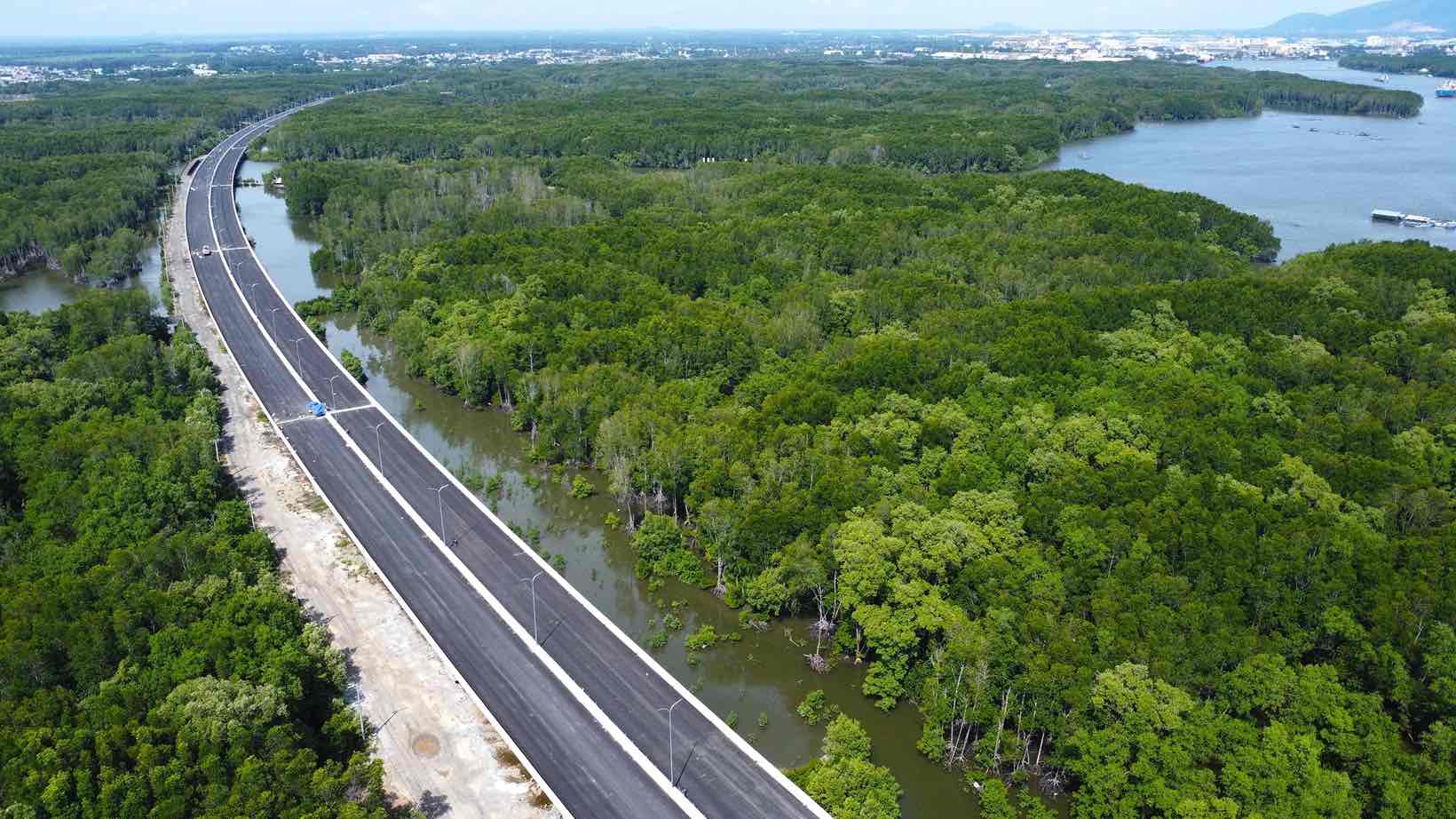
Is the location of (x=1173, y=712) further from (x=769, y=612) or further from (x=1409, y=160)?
(x=1409, y=160)

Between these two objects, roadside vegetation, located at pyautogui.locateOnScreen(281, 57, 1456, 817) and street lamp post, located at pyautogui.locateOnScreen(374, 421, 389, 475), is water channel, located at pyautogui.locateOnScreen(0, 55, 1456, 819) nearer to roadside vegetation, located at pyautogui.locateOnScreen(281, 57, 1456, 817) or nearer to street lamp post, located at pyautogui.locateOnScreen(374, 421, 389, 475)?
roadside vegetation, located at pyautogui.locateOnScreen(281, 57, 1456, 817)

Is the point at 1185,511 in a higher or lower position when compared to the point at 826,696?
higher

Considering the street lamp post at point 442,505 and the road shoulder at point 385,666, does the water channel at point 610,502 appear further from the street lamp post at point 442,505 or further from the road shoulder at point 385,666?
the road shoulder at point 385,666

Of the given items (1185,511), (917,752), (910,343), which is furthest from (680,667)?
(910,343)

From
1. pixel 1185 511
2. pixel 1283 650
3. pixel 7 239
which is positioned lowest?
pixel 1283 650

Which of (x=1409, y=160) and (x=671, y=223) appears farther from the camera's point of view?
(x=1409, y=160)

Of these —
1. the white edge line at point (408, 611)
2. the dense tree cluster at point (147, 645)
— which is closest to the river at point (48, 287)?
the white edge line at point (408, 611)

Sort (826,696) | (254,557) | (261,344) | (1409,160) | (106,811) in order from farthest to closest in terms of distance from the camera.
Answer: (1409,160)
(261,344)
(254,557)
(826,696)
(106,811)
